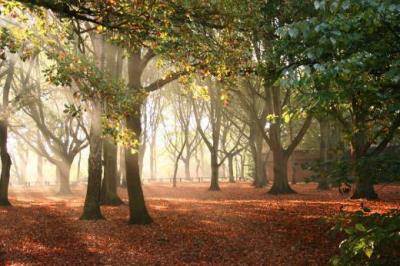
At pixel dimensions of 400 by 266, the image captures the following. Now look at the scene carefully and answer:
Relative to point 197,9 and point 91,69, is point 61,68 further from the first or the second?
point 197,9

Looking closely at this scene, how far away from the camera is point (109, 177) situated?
2586 centimetres

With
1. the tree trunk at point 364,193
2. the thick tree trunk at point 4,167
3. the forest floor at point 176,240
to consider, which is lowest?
the forest floor at point 176,240

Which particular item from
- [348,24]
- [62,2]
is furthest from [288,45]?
[62,2]

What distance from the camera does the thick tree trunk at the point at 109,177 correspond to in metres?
24.9

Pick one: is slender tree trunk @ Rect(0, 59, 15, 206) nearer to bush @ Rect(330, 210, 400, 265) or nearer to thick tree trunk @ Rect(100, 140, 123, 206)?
thick tree trunk @ Rect(100, 140, 123, 206)

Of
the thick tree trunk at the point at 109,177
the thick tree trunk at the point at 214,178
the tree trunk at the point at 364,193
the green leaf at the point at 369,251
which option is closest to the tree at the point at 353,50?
the green leaf at the point at 369,251

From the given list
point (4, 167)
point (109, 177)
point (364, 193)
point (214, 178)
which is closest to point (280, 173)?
point (364, 193)

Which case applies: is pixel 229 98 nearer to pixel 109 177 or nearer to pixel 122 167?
pixel 109 177

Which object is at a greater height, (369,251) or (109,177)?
(109,177)

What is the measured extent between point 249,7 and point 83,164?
127336 mm

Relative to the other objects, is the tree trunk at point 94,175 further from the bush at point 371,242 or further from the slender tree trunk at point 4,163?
the bush at point 371,242

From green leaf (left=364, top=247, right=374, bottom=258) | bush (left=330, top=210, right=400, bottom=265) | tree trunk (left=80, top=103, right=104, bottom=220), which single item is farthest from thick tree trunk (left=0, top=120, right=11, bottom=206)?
green leaf (left=364, top=247, right=374, bottom=258)

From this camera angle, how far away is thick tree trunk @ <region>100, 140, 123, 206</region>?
2488 cm

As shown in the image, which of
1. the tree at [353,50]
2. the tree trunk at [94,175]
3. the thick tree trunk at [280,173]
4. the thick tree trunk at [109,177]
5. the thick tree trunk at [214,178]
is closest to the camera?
the tree at [353,50]
